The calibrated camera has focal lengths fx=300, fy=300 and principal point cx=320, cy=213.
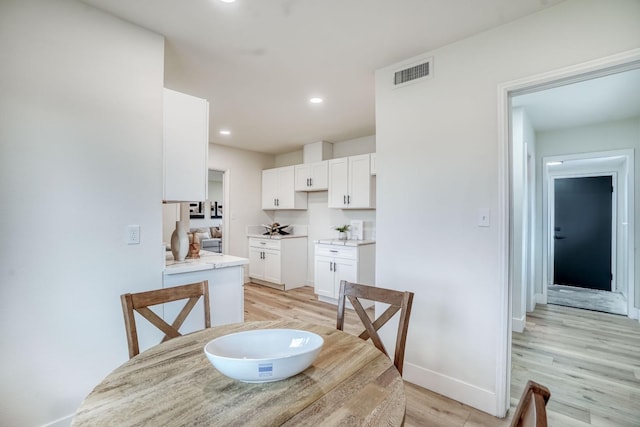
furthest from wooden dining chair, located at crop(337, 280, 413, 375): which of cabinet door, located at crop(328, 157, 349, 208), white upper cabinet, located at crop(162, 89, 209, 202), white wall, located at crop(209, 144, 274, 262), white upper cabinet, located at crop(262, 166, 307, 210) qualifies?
white wall, located at crop(209, 144, 274, 262)

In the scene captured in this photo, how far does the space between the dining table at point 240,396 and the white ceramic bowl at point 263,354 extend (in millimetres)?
42

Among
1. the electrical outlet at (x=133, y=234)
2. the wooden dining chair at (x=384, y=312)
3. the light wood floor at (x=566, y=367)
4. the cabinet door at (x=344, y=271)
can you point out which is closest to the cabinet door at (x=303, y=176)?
the cabinet door at (x=344, y=271)

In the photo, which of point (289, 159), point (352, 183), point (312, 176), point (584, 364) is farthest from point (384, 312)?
point (289, 159)

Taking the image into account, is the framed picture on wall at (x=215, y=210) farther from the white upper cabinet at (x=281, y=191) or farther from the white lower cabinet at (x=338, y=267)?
the white lower cabinet at (x=338, y=267)

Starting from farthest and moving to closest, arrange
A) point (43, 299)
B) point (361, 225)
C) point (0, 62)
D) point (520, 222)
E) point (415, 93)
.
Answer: point (361, 225), point (520, 222), point (415, 93), point (43, 299), point (0, 62)

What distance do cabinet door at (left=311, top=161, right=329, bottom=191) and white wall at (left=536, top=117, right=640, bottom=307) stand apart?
312 centimetres

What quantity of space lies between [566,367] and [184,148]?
11.8ft

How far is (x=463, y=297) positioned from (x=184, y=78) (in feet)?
9.80

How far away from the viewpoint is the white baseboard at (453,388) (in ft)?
6.47

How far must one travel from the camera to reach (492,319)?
198cm

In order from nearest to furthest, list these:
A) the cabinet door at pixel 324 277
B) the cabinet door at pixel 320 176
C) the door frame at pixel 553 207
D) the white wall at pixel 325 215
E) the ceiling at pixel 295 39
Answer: the ceiling at pixel 295 39 → the door frame at pixel 553 207 → the cabinet door at pixel 324 277 → the white wall at pixel 325 215 → the cabinet door at pixel 320 176

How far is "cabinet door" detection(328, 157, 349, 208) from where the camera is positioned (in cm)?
468

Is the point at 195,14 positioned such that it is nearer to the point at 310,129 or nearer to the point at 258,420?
the point at 258,420

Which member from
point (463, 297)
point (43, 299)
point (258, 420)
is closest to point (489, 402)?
point (463, 297)
